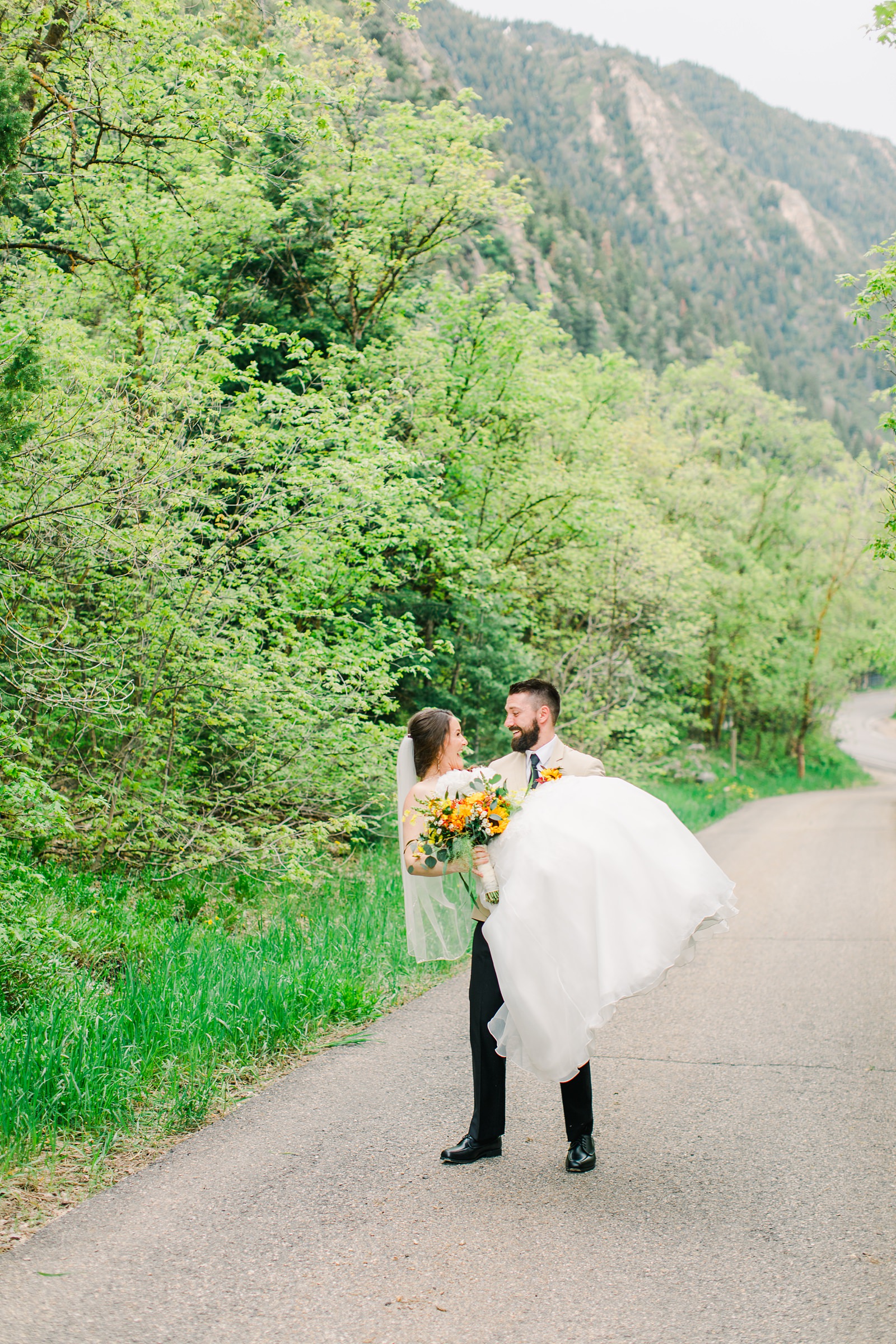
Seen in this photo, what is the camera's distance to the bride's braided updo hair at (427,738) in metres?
4.53

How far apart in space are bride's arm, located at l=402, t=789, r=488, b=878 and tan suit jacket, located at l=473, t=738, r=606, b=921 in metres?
0.28

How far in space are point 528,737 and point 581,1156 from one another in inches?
70.3

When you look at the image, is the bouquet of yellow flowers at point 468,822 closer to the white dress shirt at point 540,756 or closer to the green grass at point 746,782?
the white dress shirt at point 540,756

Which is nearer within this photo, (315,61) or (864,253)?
(864,253)

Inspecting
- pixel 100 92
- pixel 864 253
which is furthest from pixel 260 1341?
pixel 100 92

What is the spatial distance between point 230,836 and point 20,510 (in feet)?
10.9

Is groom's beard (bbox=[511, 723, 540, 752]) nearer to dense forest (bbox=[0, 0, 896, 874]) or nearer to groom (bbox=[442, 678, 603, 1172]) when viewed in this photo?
groom (bbox=[442, 678, 603, 1172])

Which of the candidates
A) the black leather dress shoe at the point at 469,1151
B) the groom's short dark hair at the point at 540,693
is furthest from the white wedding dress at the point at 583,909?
the black leather dress shoe at the point at 469,1151

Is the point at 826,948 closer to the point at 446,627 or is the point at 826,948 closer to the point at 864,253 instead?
the point at 864,253

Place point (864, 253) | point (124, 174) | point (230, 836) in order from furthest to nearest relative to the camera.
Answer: point (124, 174) → point (230, 836) → point (864, 253)

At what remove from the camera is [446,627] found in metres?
16.0

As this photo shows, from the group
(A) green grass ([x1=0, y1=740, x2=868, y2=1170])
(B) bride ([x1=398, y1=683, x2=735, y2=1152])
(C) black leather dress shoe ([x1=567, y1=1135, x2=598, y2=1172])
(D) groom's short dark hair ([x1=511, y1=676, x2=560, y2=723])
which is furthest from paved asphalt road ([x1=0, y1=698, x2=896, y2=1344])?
(D) groom's short dark hair ([x1=511, y1=676, x2=560, y2=723])

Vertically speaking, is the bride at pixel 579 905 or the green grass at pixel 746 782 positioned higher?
the bride at pixel 579 905

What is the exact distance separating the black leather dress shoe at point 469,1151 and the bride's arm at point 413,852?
1.14m
